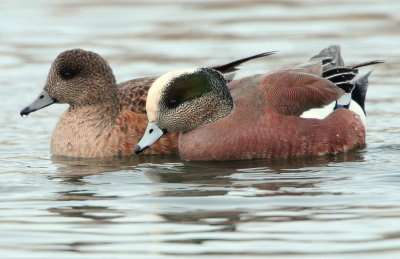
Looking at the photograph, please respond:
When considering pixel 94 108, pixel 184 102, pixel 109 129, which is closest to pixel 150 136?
pixel 184 102

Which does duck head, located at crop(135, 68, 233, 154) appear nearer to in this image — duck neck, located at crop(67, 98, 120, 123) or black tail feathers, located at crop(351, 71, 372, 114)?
duck neck, located at crop(67, 98, 120, 123)

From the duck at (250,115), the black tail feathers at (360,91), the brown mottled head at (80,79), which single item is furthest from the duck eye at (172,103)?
the black tail feathers at (360,91)

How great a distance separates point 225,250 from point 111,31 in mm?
9908

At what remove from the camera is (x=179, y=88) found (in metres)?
8.07

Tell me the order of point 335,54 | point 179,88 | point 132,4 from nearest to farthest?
point 179,88, point 335,54, point 132,4

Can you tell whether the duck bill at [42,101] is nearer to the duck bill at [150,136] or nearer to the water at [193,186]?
the water at [193,186]

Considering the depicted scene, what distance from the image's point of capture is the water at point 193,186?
5.54 m

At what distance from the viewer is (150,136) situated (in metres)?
7.94

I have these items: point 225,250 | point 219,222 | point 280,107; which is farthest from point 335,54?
point 225,250

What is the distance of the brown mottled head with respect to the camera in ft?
28.5

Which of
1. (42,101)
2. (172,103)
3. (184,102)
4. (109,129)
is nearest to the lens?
(172,103)

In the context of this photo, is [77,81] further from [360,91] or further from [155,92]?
[360,91]

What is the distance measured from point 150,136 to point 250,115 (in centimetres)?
84

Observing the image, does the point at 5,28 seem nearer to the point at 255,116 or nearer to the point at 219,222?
the point at 255,116
